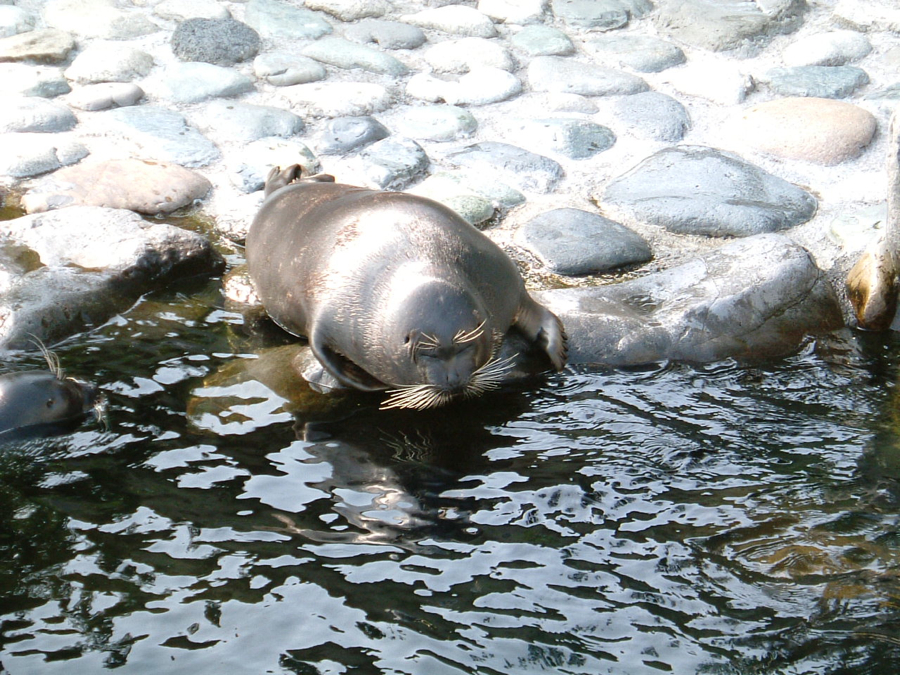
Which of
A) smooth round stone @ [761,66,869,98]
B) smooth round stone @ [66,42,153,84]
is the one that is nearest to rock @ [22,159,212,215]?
smooth round stone @ [66,42,153,84]

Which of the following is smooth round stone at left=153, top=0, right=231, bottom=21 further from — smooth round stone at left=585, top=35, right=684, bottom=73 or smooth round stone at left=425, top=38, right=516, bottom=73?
smooth round stone at left=585, top=35, right=684, bottom=73

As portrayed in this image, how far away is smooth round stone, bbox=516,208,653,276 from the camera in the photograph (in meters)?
6.05

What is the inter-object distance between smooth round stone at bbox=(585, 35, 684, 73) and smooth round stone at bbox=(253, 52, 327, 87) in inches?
93.0

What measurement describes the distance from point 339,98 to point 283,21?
1473 millimetres

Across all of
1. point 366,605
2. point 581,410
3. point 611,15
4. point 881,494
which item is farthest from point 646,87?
point 366,605

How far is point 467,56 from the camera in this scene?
326 inches

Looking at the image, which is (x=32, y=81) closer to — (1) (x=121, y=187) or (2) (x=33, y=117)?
(2) (x=33, y=117)

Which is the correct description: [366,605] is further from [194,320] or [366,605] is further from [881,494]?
[194,320]

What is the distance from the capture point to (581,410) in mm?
4684

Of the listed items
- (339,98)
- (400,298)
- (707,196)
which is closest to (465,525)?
(400,298)

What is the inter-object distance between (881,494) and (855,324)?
5.95 feet

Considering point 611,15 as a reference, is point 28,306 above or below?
below

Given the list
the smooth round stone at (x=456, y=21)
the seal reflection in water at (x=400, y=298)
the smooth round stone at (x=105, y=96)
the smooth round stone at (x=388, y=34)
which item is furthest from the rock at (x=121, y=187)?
the smooth round stone at (x=456, y=21)

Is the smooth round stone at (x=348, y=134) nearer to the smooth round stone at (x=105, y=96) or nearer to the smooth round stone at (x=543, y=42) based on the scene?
the smooth round stone at (x=105, y=96)
